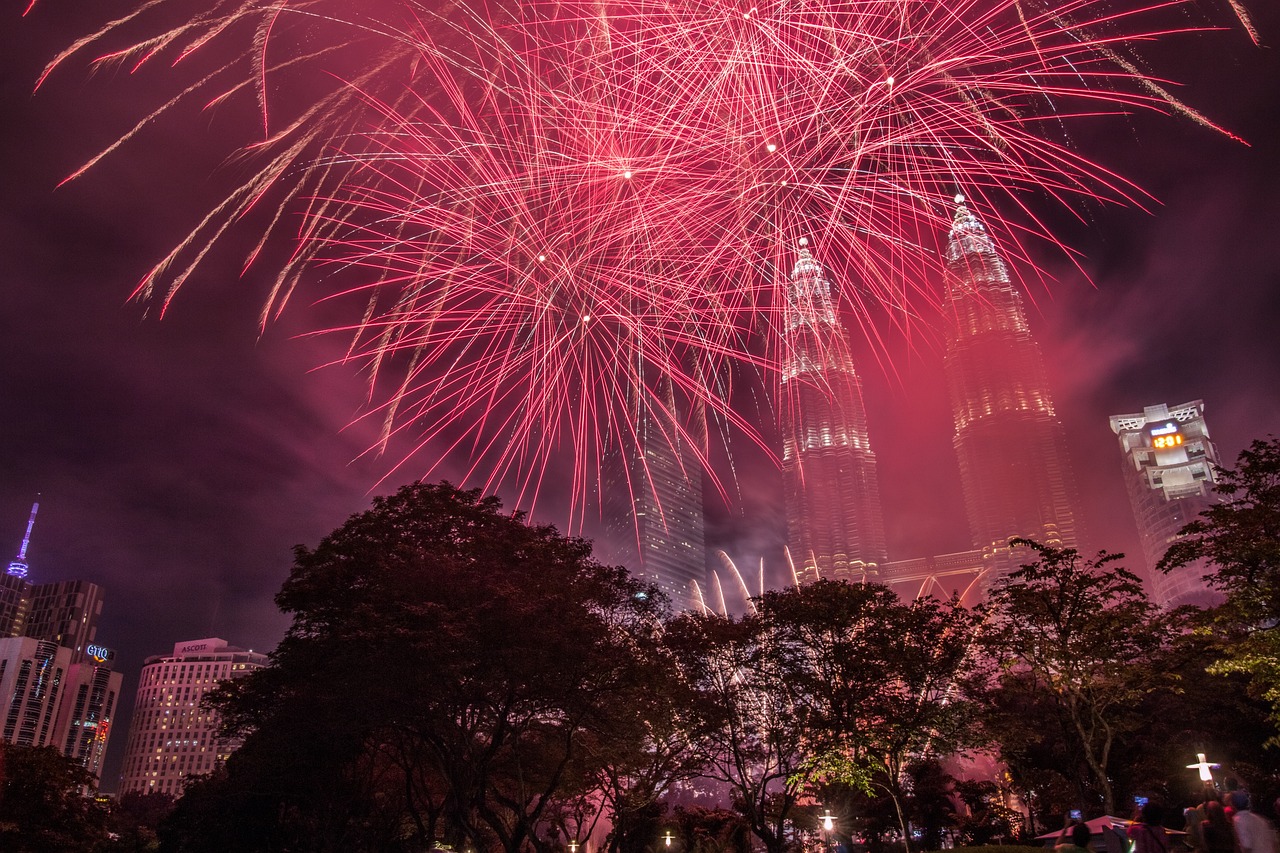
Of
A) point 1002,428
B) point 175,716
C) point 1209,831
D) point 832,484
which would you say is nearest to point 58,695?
point 175,716

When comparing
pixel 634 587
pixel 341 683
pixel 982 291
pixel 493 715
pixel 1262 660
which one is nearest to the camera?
pixel 1262 660

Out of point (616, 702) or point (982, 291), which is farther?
point (982, 291)

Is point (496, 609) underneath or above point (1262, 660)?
above

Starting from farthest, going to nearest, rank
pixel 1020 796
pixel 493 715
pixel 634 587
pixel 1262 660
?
1. pixel 1020 796
2. pixel 634 587
3. pixel 493 715
4. pixel 1262 660

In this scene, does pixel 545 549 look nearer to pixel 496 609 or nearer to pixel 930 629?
pixel 496 609

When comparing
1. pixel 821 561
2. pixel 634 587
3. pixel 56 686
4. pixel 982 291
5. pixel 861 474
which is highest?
pixel 982 291

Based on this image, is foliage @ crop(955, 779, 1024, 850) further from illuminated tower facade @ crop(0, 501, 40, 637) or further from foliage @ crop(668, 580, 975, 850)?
illuminated tower facade @ crop(0, 501, 40, 637)

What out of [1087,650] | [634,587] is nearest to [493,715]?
[634,587]
